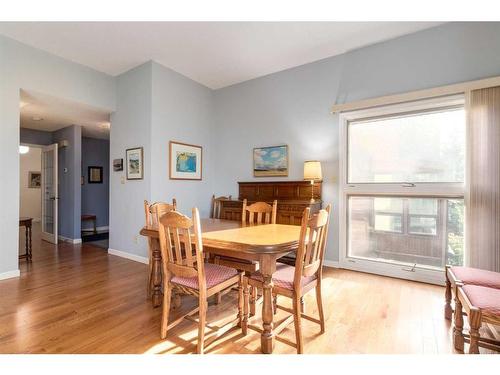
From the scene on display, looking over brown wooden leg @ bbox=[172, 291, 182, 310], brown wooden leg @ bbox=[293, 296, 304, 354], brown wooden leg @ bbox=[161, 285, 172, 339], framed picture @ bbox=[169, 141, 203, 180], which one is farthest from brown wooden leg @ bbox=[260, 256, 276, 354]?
framed picture @ bbox=[169, 141, 203, 180]

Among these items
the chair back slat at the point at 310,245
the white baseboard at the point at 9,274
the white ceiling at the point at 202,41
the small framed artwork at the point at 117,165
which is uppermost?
the white ceiling at the point at 202,41

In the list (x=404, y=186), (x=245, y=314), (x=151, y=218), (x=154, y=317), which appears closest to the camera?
(x=245, y=314)

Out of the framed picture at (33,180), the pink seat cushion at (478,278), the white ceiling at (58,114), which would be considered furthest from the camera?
the framed picture at (33,180)

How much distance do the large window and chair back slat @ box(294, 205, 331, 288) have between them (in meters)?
1.83

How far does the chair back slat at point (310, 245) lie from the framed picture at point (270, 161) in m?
2.21

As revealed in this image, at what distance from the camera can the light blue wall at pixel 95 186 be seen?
6457 millimetres

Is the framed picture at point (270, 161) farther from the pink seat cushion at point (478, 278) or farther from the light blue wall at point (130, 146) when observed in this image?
the pink seat cushion at point (478, 278)

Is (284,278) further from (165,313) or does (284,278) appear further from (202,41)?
(202,41)

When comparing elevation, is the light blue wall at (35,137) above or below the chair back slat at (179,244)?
above

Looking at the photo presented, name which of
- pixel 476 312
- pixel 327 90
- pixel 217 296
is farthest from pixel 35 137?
pixel 476 312

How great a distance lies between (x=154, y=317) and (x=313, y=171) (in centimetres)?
245

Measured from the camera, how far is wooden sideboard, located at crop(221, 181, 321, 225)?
3.42 metres

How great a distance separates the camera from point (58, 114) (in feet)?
14.9

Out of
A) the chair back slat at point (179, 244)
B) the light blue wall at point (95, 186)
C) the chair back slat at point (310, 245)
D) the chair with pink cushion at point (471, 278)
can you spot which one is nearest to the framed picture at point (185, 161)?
the chair back slat at point (179, 244)
